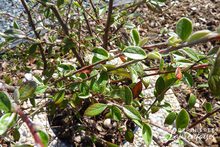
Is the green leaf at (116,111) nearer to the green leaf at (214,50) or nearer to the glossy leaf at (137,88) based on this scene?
the glossy leaf at (137,88)

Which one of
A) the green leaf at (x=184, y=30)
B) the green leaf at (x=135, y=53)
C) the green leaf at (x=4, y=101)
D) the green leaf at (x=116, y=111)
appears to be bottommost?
the green leaf at (x=116, y=111)

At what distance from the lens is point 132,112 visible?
868mm

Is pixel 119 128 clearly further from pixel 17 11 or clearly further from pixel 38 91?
pixel 17 11

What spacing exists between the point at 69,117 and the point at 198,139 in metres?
0.67

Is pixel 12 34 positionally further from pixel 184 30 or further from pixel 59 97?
pixel 184 30

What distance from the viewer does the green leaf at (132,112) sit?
0.86 m

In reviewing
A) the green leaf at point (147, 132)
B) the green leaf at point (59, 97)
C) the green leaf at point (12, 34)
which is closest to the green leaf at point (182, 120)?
the green leaf at point (147, 132)

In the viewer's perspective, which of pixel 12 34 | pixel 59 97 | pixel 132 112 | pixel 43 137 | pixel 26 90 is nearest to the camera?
pixel 43 137

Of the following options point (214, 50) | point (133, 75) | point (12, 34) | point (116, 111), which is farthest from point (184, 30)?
point (12, 34)

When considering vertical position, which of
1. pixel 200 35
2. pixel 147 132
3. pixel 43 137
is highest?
pixel 200 35

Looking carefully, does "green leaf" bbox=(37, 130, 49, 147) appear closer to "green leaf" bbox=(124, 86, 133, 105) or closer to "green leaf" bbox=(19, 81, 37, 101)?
"green leaf" bbox=(19, 81, 37, 101)

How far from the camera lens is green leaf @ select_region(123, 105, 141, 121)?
0.86m

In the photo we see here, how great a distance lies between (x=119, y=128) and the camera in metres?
1.34

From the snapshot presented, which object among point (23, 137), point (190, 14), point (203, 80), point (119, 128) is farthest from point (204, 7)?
point (23, 137)
